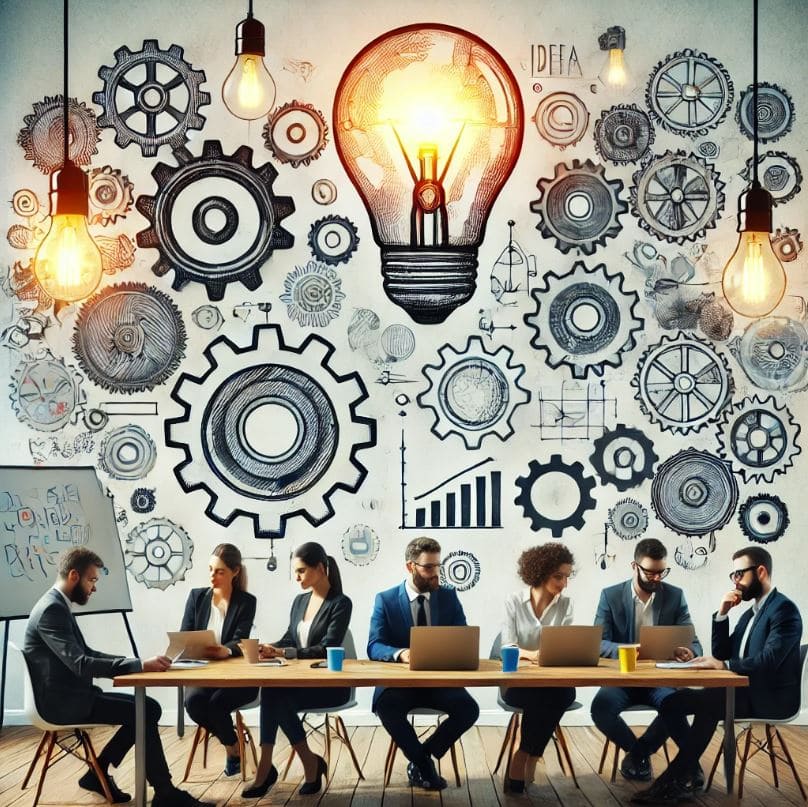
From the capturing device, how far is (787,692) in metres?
5.16

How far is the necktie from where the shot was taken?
18.7 feet

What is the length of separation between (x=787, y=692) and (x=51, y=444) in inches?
164

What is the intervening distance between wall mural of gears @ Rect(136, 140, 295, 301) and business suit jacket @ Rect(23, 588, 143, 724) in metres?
2.53

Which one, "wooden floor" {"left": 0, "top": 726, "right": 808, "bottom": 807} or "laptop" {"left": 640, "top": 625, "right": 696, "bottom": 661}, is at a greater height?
"laptop" {"left": 640, "top": 625, "right": 696, "bottom": 661}

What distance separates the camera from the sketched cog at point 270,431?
6875 millimetres

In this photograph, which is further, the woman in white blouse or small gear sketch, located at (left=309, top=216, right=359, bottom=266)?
small gear sketch, located at (left=309, top=216, right=359, bottom=266)

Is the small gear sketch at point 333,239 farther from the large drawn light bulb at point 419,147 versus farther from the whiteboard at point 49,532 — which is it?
the whiteboard at point 49,532

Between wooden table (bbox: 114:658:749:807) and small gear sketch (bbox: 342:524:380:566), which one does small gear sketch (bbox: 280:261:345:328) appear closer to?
small gear sketch (bbox: 342:524:380:566)

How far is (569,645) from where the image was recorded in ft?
16.1

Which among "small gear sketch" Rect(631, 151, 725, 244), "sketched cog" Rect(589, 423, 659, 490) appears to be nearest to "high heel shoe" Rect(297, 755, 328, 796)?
"sketched cog" Rect(589, 423, 659, 490)

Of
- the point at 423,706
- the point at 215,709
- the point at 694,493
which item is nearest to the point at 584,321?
the point at 694,493

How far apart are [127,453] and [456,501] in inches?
74.7

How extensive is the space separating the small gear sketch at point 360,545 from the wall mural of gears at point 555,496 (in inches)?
33.3

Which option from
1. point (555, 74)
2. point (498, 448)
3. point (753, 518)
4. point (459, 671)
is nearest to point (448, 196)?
point (555, 74)
